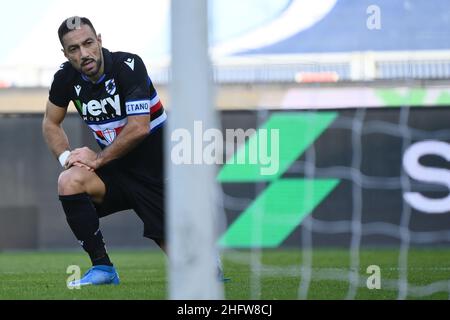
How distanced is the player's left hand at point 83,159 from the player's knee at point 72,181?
40 mm

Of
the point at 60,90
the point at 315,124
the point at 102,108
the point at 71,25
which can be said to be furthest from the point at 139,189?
the point at 315,124

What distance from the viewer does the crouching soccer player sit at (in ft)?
16.2

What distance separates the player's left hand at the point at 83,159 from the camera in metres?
4.99

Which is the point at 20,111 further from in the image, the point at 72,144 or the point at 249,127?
the point at 249,127

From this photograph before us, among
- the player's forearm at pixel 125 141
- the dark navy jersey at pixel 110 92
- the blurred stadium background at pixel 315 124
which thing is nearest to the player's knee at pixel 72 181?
the player's forearm at pixel 125 141

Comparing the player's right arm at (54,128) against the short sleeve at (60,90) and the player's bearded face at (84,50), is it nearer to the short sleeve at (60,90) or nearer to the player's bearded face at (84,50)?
the short sleeve at (60,90)

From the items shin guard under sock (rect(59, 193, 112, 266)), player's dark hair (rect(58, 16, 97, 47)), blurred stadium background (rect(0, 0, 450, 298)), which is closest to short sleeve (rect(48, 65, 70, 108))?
player's dark hair (rect(58, 16, 97, 47))

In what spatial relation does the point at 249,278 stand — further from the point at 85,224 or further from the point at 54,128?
the point at 54,128

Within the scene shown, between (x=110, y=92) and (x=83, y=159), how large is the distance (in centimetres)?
35

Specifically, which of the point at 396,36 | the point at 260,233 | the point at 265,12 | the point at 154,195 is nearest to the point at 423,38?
the point at 396,36

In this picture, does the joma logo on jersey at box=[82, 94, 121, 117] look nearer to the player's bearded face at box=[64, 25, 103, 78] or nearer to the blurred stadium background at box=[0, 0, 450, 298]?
the player's bearded face at box=[64, 25, 103, 78]

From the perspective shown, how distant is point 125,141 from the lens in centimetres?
493

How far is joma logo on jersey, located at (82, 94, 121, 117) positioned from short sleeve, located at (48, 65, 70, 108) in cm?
14

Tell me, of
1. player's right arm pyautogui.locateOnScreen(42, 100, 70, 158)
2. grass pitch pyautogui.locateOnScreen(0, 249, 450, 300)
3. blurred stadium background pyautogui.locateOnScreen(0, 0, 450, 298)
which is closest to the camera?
grass pitch pyautogui.locateOnScreen(0, 249, 450, 300)
